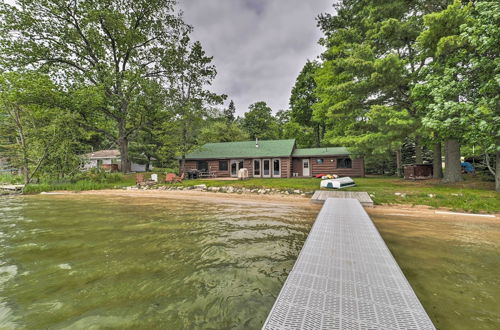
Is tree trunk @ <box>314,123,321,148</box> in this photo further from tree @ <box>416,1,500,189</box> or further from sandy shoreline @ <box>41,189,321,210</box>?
sandy shoreline @ <box>41,189,321,210</box>

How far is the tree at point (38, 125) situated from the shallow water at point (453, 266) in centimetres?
2021

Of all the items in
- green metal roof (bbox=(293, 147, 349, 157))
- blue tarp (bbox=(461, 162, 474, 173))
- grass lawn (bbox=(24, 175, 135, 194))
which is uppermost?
green metal roof (bbox=(293, 147, 349, 157))

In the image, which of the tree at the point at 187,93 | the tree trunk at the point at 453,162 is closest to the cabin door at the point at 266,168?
the tree at the point at 187,93

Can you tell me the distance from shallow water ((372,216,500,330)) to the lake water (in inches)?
0.7

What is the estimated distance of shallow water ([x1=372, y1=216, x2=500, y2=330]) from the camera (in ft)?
7.64

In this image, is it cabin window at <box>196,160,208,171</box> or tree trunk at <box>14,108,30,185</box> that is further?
cabin window at <box>196,160,208,171</box>

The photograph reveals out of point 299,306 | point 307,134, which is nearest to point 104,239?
point 299,306

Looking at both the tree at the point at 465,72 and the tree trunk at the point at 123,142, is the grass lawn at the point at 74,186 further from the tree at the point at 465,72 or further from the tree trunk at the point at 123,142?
the tree at the point at 465,72

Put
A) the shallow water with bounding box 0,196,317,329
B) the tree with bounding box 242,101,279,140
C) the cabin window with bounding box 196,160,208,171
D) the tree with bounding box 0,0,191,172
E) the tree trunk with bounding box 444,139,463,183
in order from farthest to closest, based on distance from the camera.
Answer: the tree with bounding box 242,101,279,140 → the cabin window with bounding box 196,160,208,171 → the tree with bounding box 0,0,191,172 → the tree trunk with bounding box 444,139,463,183 → the shallow water with bounding box 0,196,317,329

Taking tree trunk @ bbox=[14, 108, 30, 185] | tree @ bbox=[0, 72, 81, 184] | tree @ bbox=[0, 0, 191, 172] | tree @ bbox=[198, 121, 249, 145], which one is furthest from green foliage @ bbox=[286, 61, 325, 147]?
tree trunk @ bbox=[14, 108, 30, 185]

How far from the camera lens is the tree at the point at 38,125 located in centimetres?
1366

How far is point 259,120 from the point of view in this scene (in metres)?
37.3

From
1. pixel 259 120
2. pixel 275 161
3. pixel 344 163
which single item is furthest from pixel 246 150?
pixel 259 120

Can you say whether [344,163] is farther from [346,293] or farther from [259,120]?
[259,120]
